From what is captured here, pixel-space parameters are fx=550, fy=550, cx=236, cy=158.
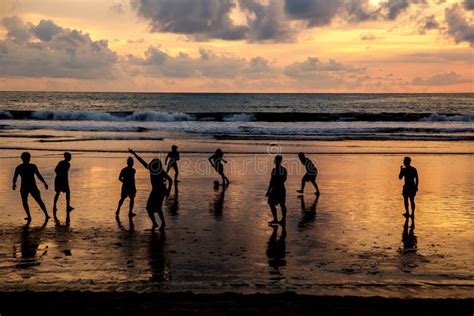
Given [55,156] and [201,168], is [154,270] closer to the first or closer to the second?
[201,168]

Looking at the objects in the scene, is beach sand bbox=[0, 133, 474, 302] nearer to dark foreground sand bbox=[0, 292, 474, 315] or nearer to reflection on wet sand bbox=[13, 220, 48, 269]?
reflection on wet sand bbox=[13, 220, 48, 269]

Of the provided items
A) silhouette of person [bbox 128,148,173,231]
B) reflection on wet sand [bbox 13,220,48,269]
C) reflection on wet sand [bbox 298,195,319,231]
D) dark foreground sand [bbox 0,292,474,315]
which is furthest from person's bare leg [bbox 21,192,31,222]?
reflection on wet sand [bbox 298,195,319,231]

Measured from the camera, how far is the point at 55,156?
28984mm

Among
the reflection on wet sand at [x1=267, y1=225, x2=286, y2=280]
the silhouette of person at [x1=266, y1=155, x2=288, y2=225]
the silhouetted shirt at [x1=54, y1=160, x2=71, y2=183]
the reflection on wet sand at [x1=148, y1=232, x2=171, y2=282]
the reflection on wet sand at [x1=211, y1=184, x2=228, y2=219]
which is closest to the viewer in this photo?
the reflection on wet sand at [x1=148, y1=232, x2=171, y2=282]

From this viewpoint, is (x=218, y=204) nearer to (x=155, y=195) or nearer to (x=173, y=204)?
(x=173, y=204)

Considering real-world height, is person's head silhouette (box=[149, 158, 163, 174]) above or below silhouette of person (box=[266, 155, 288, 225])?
above

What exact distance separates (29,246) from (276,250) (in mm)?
5068

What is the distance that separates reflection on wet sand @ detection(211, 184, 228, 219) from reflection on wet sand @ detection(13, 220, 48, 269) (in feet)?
14.5

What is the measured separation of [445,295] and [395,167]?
17495 mm

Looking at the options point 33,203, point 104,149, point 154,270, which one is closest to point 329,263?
point 154,270

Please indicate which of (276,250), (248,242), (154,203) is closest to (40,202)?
(154,203)

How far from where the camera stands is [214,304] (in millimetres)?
7758

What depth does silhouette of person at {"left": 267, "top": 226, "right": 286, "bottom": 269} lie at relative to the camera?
10305mm

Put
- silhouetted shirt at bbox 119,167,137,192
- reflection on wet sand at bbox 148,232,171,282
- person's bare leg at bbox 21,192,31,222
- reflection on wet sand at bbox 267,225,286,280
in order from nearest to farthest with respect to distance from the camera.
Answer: reflection on wet sand at bbox 148,232,171,282
reflection on wet sand at bbox 267,225,286,280
person's bare leg at bbox 21,192,31,222
silhouetted shirt at bbox 119,167,137,192
